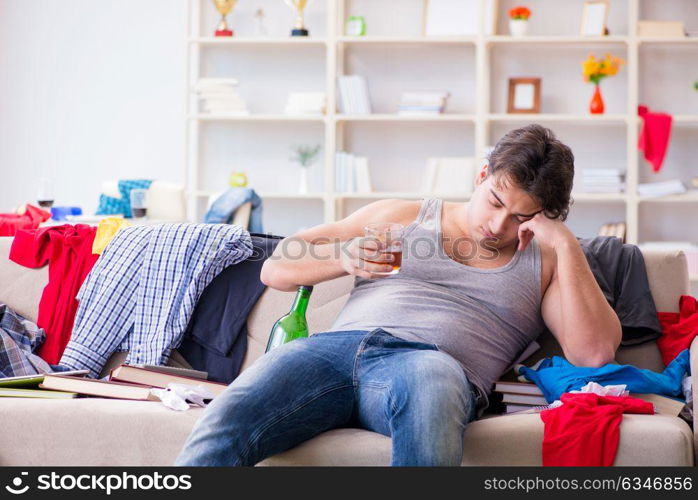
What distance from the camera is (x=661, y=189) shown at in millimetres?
4898

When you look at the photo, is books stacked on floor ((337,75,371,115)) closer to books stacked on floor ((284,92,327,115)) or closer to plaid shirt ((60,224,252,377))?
books stacked on floor ((284,92,327,115))

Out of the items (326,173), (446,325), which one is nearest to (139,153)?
(326,173)

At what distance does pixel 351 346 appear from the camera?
1922mm

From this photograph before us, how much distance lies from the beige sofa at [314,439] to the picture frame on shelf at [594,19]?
287 cm

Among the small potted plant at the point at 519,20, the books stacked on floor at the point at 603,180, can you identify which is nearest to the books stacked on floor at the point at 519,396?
the books stacked on floor at the point at 603,180

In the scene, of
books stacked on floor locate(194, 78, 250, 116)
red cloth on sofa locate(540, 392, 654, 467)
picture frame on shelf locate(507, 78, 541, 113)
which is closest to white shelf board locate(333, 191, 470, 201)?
picture frame on shelf locate(507, 78, 541, 113)

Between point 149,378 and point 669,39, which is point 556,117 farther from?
point 149,378

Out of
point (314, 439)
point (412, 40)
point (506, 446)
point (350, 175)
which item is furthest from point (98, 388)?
point (412, 40)

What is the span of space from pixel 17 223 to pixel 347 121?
245 centimetres

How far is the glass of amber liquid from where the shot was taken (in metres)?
1.87

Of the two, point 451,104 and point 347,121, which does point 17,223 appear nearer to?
point 347,121

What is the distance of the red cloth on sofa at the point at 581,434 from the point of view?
1.78 metres

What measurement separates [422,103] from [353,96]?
1.30 feet

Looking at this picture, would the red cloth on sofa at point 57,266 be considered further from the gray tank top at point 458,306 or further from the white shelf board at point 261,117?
the white shelf board at point 261,117
